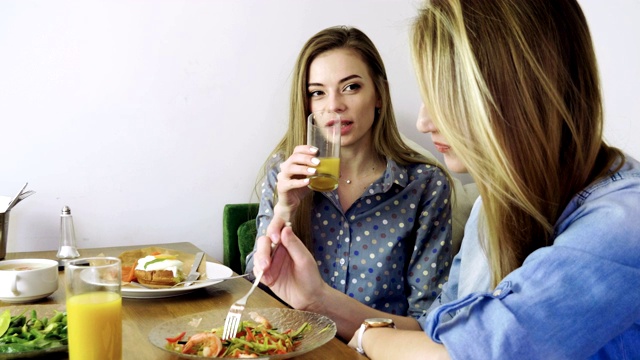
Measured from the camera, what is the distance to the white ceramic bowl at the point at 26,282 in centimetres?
124

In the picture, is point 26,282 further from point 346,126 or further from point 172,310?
point 346,126

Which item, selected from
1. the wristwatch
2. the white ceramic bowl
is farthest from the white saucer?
the wristwatch

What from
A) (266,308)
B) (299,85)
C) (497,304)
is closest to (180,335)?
(266,308)

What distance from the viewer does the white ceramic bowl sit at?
48.8 inches

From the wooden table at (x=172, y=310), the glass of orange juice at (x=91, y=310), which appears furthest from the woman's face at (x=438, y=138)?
the glass of orange juice at (x=91, y=310)

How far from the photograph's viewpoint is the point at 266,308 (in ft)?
3.88

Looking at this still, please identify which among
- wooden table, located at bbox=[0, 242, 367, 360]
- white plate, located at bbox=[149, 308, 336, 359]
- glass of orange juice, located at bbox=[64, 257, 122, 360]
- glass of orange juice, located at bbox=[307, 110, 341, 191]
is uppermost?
glass of orange juice, located at bbox=[307, 110, 341, 191]

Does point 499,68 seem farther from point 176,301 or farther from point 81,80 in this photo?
point 81,80

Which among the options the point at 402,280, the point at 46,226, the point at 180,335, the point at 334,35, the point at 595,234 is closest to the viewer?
the point at 595,234

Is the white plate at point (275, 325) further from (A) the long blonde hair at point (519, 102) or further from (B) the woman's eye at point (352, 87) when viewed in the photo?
(B) the woman's eye at point (352, 87)

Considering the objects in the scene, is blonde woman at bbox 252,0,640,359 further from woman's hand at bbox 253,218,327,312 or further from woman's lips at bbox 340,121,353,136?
woman's lips at bbox 340,121,353,136

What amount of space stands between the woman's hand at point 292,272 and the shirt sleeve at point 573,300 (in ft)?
1.64

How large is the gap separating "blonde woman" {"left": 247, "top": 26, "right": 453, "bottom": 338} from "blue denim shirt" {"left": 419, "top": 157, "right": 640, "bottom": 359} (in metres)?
0.91

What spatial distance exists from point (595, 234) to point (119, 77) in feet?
5.95
